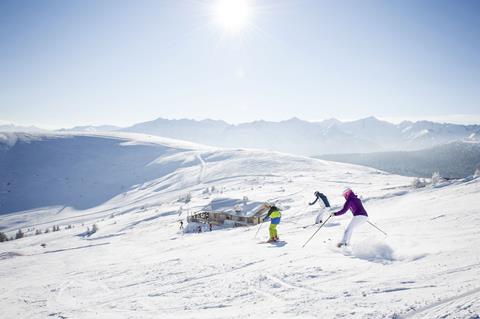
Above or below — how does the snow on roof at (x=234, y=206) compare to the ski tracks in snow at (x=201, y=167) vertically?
below

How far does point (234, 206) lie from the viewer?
40.9 metres

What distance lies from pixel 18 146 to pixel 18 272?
6970 inches

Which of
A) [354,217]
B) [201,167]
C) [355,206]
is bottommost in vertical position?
[354,217]

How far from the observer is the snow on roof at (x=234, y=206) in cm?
3705

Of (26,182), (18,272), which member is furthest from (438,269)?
(26,182)

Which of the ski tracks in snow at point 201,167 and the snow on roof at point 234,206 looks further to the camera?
the ski tracks in snow at point 201,167

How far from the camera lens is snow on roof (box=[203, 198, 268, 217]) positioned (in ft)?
122

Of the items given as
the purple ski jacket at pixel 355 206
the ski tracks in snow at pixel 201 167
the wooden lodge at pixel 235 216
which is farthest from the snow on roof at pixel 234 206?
the ski tracks in snow at pixel 201 167

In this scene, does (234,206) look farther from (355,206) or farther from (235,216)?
(355,206)

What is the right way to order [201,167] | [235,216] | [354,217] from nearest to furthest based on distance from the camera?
[354,217], [235,216], [201,167]

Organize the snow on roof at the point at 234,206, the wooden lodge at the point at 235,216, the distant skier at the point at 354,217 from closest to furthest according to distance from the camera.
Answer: the distant skier at the point at 354,217 < the wooden lodge at the point at 235,216 < the snow on roof at the point at 234,206

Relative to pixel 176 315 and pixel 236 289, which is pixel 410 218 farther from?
pixel 176 315

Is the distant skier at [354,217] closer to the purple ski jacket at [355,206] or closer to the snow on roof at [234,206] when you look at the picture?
the purple ski jacket at [355,206]

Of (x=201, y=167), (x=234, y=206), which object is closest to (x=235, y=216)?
(x=234, y=206)
